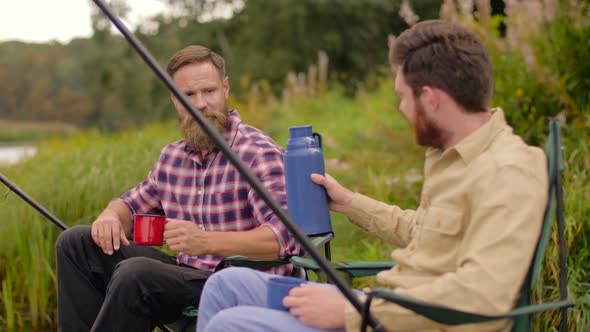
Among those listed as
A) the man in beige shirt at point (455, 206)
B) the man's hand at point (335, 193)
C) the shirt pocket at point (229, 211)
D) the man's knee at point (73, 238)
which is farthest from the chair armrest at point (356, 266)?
the man's knee at point (73, 238)

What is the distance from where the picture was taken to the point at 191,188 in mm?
2662

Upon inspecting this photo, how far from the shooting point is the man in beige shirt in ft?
4.93

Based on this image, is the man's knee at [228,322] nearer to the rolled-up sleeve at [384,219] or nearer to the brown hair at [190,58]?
the rolled-up sleeve at [384,219]

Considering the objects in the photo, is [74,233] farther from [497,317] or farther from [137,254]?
[497,317]

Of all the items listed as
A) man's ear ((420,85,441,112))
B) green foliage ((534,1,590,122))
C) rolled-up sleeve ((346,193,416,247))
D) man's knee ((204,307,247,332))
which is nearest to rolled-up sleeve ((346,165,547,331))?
man's ear ((420,85,441,112))

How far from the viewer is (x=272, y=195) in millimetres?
2412

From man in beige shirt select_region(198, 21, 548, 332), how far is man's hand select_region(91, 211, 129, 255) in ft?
2.77

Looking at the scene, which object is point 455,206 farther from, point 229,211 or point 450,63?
point 229,211

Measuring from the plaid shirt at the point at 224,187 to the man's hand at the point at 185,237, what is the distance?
0.73 ft

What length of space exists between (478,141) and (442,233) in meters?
0.22

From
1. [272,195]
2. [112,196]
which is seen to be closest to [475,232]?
[272,195]

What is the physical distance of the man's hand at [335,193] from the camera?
2.16m

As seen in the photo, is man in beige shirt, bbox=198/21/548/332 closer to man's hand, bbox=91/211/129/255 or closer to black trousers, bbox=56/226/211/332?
black trousers, bbox=56/226/211/332

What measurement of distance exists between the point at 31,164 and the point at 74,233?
3.13m
